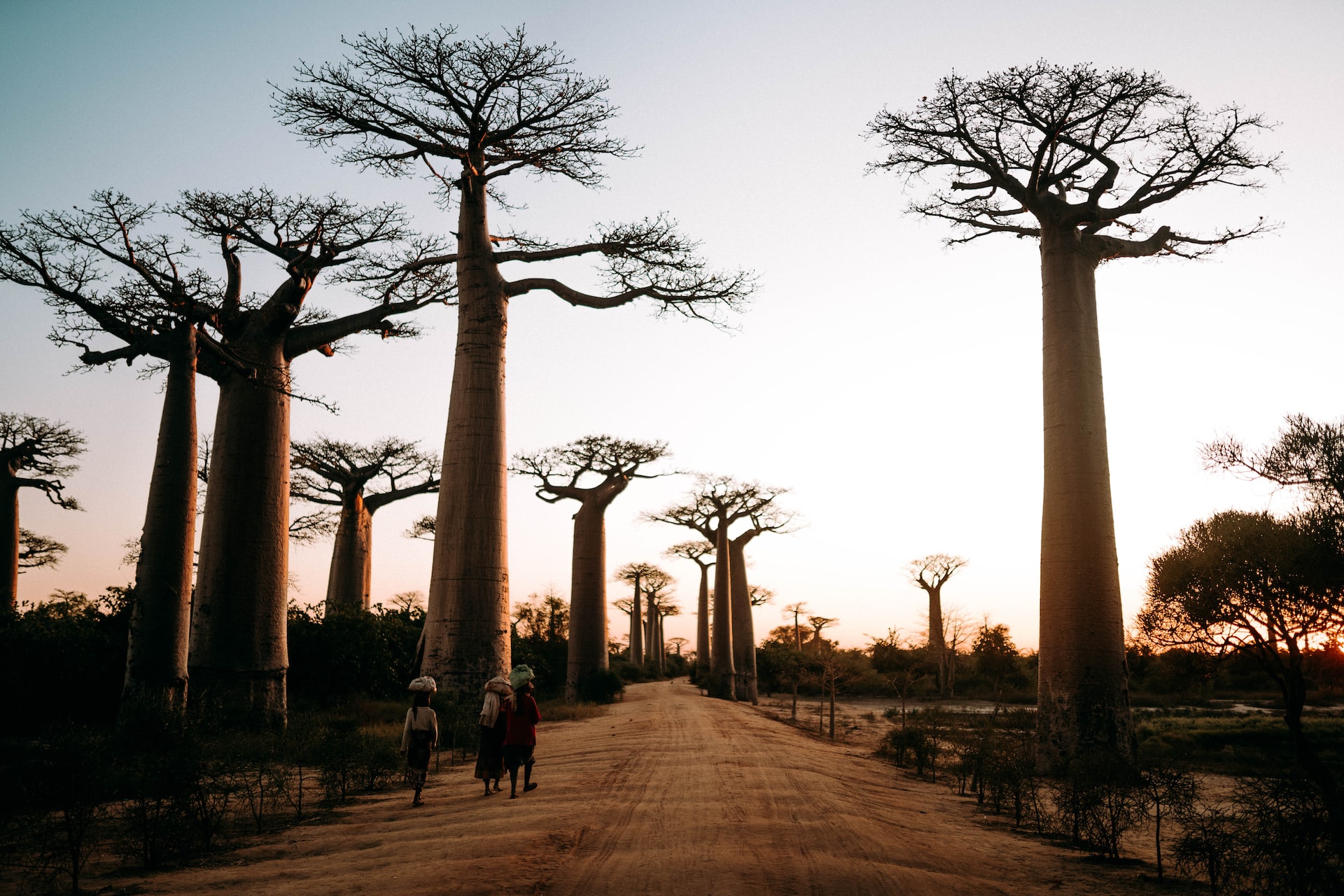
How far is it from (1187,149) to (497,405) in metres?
9.95

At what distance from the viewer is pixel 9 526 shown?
18.6m

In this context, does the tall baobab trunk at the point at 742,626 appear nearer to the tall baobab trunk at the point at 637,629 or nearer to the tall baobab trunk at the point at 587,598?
the tall baobab trunk at the point at 587,598

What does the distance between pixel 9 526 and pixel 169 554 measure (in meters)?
13.0

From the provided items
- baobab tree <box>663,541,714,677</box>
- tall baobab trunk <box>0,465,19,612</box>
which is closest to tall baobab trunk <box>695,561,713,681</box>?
baobab tree <box>663,541,714,677</box>

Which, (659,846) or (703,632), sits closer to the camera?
(659,846)

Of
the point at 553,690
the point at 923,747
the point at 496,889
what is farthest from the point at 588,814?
the point at 553,690

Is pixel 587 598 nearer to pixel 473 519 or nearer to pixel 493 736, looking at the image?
pixel 473 519

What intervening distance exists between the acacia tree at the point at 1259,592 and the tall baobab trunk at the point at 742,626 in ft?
65.5

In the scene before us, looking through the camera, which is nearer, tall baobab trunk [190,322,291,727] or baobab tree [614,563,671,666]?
tall baobab trunk [190,322,291,727]

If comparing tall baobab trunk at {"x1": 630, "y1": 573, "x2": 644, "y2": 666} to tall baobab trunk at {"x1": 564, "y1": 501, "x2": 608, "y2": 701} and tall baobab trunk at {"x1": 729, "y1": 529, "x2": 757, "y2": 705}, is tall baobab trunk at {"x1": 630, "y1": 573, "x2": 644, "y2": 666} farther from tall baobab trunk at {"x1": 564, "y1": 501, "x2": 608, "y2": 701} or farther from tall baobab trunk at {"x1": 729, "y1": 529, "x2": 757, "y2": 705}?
tall baobab trunk at {"x1": 564, "y1": 501, "x2": 608, "y2": 701}

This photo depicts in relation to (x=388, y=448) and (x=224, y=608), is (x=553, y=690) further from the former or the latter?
(x=224, y=608)

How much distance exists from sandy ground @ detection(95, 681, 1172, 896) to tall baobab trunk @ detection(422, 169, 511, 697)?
113 inches

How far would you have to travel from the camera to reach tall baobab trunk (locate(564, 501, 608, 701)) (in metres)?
23.0

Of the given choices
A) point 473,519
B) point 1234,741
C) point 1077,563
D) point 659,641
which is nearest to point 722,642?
point 1234,741
